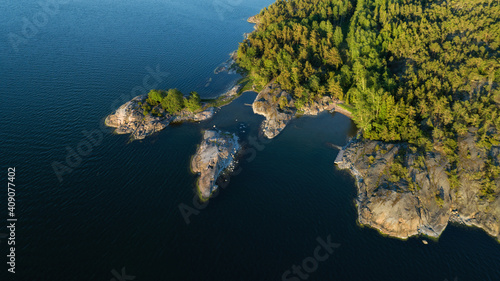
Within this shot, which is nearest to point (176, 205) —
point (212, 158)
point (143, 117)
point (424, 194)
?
point (212, 158)

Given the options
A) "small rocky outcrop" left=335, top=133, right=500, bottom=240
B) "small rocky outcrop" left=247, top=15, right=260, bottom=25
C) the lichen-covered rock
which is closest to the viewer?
"small rocky outcrop" left=335, top=133, right=500, bottom=240

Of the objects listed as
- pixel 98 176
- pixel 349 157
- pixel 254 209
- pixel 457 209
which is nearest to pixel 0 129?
pixel 98 176

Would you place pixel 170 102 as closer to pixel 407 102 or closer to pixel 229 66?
pixel 229 66

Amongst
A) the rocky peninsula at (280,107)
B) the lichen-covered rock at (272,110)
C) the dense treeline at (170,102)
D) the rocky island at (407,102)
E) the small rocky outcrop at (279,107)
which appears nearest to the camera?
the rocky island at (407,102)

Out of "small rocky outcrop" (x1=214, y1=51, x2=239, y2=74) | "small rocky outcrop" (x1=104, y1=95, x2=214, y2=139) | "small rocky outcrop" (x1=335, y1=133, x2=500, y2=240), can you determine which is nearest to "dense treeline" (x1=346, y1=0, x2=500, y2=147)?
"small rocky outcrop" (x1=335, y1=133, x2=500, y2=240)

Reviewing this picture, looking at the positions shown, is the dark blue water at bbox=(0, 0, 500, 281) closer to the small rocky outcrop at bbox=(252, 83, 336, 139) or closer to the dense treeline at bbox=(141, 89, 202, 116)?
the small rocky outcrop at bbox=(252, 83, 336, 139)

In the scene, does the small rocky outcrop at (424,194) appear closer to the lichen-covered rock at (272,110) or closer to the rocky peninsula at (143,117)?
the lichen-covered rock at (272,110)

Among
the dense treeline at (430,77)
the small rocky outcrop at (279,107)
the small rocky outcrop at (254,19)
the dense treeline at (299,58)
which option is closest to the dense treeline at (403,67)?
the dense treeline at (430,77)

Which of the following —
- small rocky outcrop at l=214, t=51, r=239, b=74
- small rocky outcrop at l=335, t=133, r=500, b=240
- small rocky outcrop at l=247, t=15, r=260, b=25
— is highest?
small rocky outcrop at l=247, t=15, r=260, b=25
